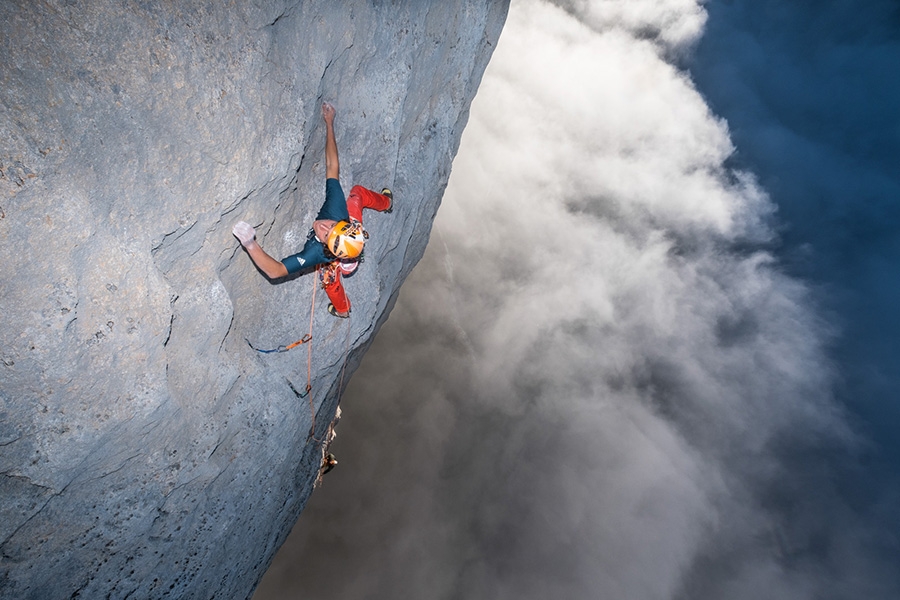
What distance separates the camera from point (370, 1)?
111 inches

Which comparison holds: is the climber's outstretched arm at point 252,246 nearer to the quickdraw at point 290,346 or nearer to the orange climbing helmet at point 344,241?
the orange climbing helmet at point 344,241

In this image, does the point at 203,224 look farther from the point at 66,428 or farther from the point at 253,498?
the point at 253,498

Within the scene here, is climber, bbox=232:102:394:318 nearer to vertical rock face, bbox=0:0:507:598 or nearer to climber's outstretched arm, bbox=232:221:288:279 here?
climber's outstretched arm, bbox=232:221:288:279

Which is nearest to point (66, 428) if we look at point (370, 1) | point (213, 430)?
point (213, 430)

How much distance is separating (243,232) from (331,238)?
0.54 meters

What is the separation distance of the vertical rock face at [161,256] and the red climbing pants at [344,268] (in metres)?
0.20

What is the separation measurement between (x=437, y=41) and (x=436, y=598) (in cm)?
1580

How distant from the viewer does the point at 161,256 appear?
2.09m

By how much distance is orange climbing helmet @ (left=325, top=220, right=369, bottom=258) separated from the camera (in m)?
2.70

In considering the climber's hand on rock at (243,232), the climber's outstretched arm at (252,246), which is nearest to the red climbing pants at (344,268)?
the climber's outstretched arm at (252,246)

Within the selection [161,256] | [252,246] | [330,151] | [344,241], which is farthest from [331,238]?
[161,256]

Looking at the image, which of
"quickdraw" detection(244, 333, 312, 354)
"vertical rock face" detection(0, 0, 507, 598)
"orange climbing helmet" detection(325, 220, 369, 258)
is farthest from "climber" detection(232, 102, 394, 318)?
"quickdraw" detection(244, 333, 312, 354)

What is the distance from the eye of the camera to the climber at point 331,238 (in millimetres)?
2465

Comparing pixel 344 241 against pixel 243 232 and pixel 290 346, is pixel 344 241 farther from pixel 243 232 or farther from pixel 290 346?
pixel 290 346
